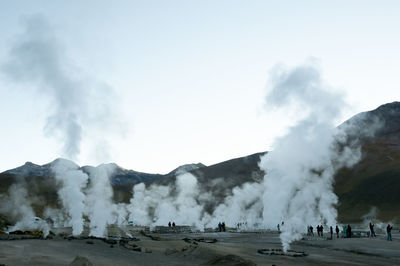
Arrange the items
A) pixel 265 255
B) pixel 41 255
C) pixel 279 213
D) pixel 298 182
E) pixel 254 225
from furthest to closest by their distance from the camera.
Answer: pixel 254 225, pixel 298 182, pixel 279 213, pixel 265 255, pixel 41 255

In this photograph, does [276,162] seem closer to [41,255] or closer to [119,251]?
[119,251]

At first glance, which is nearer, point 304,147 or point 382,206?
point 304,147

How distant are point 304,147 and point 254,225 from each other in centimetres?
3302

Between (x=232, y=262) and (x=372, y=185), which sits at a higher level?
(x=372, y=185)

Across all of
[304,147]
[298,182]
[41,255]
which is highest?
[304,147]

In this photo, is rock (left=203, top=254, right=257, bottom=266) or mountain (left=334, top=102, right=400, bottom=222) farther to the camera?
mountain (left=334, top=102, right=400, bottom=222)

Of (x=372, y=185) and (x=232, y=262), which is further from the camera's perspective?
(x=372, y=185)

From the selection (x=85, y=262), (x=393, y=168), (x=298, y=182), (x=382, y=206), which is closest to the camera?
(x=85, y=262)

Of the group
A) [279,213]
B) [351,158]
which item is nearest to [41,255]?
[279,213]

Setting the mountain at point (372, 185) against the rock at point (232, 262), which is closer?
the rock at point (232, 262)

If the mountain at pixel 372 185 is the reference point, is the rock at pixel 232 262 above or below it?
below

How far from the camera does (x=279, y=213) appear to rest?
104688 millimetres

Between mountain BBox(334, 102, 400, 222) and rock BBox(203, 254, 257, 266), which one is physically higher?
mountain BBox(334, 102, 400, 222)

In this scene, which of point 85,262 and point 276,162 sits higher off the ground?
point 276,162
